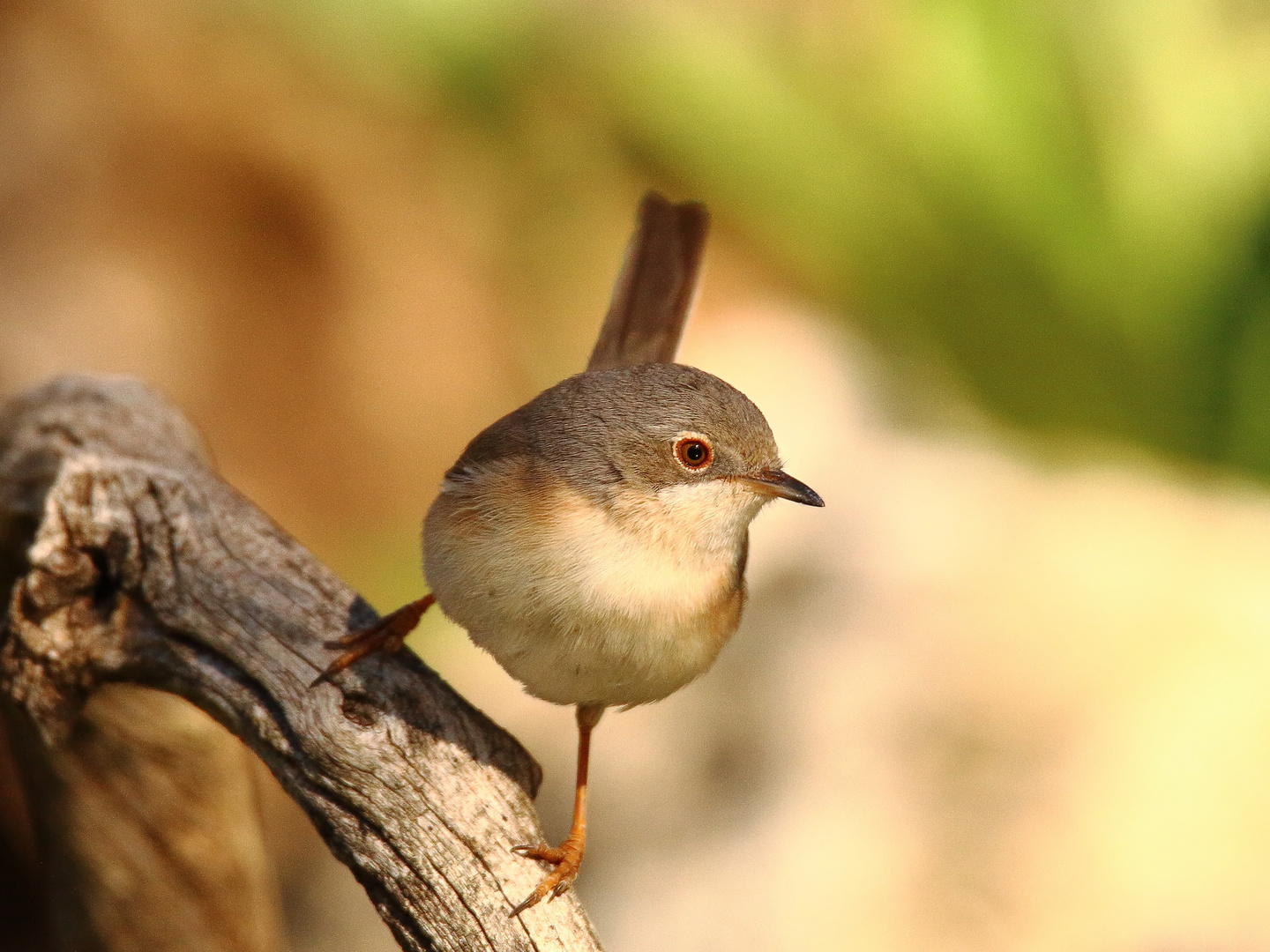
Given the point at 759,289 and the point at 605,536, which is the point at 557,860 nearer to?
the point at 605,536

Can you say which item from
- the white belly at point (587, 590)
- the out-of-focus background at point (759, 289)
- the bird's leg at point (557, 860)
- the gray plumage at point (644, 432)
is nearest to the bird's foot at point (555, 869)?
the bird's leg at point (557, 860)

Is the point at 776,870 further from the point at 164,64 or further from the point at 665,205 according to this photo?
the point at 164,64

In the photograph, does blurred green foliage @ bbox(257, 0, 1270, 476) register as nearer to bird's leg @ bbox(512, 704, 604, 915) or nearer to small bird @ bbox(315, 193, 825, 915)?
small bird @ bbox(315, 193, 825, 915)

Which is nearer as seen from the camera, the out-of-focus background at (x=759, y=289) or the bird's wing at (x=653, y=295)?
the bird's wing at (x=653, y=295)

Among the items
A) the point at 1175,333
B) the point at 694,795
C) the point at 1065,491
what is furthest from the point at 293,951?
the point at 1175,333

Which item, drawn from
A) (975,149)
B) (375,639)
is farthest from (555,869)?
(975,149)

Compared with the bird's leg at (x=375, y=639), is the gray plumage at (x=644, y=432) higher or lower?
higher

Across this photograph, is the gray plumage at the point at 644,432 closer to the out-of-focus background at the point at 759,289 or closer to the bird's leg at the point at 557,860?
the bird's leg at the point at 557,860

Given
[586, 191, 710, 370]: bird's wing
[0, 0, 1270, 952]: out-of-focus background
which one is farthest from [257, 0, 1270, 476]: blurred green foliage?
[586, 191, 710, 370]: bird's wing
